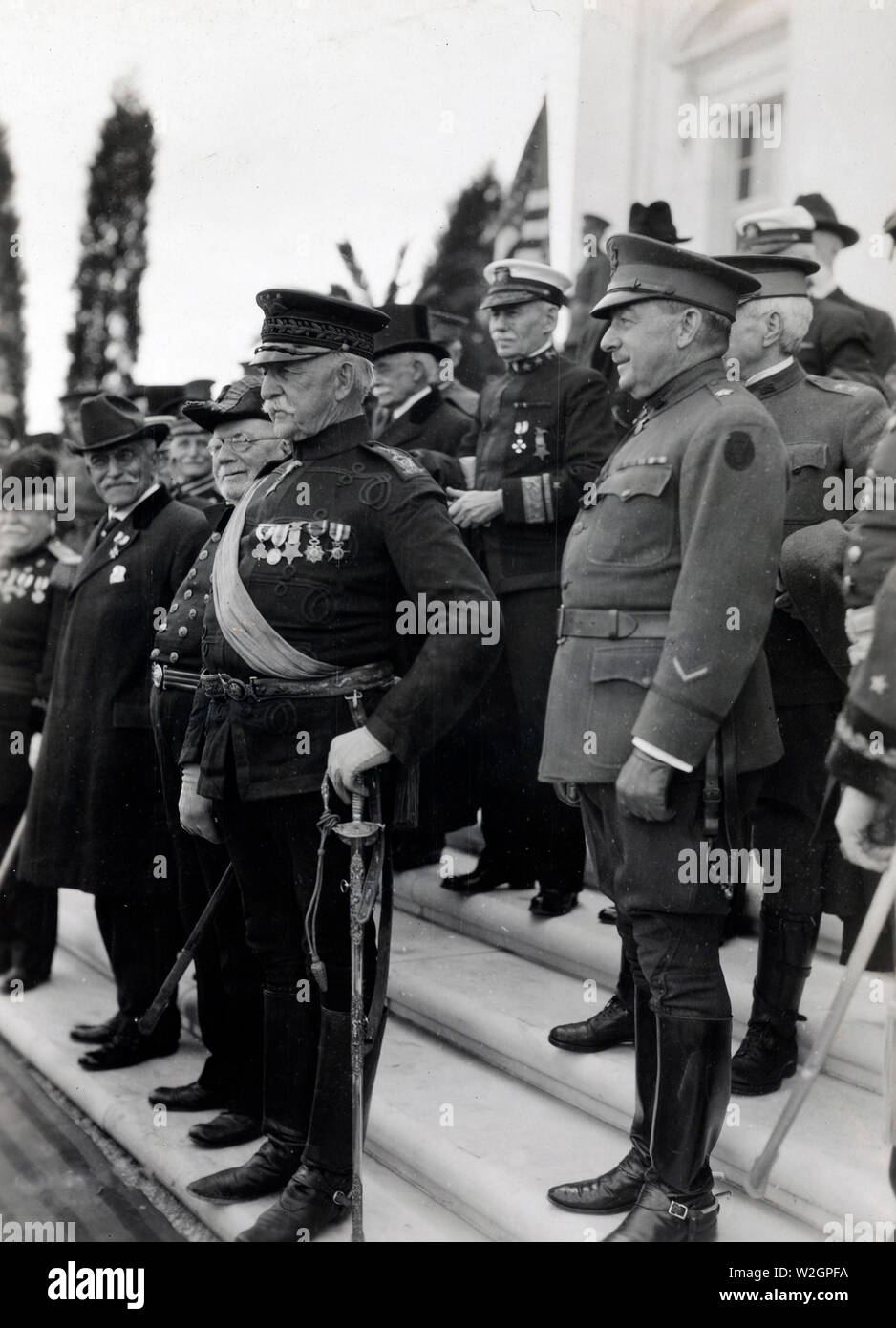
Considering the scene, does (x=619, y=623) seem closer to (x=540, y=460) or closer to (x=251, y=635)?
(x=251, y=635)

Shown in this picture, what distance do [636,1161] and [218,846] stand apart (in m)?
1.41

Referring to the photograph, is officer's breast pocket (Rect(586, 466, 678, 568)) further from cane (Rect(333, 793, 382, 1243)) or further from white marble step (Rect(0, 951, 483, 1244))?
white marble step (Rect(0, 951, 483, 1244))

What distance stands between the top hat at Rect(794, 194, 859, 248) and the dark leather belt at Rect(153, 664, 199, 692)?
3210 mm

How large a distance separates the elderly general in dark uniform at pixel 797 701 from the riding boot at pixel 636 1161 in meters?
0.49

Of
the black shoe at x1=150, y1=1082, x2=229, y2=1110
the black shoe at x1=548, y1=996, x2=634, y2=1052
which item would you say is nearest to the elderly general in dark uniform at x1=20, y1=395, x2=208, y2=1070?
the black shoe at x1=150, y1=1082, x2=229, y2=1110

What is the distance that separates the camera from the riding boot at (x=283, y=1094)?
10.9ft

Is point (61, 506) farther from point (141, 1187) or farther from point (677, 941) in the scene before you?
point (677, 941)

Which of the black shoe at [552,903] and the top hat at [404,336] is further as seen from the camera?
the top hat at [404,336]

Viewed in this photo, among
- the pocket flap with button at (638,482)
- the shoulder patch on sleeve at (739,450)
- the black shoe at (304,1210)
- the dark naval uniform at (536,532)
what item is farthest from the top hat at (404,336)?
the black shoe at (304,1210)

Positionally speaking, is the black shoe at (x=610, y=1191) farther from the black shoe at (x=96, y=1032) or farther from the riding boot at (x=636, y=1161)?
the black shoe at (x=96, y=1032)

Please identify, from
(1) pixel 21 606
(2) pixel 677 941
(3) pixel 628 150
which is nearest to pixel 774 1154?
(2) pixel 677 941

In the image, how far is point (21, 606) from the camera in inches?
212

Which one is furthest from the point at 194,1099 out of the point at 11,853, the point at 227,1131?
the point at 11,853
